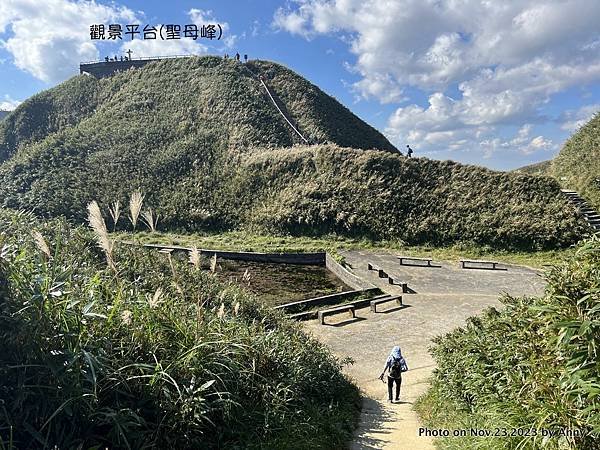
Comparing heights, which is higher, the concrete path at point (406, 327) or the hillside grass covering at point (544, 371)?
the hillside grass covering at point (544, 371)

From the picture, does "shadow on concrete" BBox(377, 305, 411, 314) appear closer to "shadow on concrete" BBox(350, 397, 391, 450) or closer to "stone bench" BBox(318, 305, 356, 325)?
"stone bench" BBox(318, 305, 356, 325)

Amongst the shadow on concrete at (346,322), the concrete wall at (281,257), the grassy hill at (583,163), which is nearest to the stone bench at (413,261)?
the concrete wall at (281,257)

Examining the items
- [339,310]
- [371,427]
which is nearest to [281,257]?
[339,310]

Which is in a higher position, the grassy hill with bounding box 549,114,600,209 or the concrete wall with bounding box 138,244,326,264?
the grassy hill with bounding box 549,114,600,209

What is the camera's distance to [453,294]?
48.1 ft

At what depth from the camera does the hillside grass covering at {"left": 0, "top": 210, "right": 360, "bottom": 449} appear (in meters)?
2.52

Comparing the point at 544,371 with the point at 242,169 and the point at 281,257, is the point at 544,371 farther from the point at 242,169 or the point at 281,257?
the point at 242,169

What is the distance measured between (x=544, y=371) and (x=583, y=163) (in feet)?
92.9

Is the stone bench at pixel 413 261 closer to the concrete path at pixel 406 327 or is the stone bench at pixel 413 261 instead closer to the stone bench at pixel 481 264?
the concrete path at pixel 406 327

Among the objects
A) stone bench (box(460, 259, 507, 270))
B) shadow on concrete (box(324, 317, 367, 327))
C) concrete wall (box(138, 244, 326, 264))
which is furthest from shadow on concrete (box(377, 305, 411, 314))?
concrete wall (box(138, 244, 326, 264))

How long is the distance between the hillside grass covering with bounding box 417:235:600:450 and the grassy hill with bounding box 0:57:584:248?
61.1ft

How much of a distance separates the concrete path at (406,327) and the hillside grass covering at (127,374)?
1156 millimetres

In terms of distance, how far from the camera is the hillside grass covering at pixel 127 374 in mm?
2518

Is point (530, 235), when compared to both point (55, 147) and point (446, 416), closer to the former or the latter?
point (446, 416)
